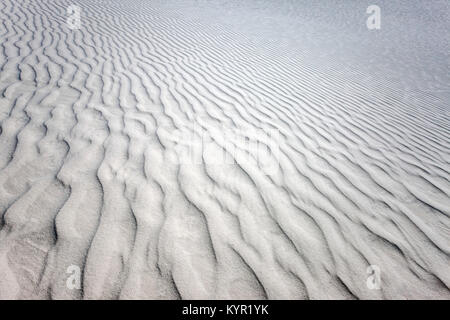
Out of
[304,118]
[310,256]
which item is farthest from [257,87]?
[310,256]

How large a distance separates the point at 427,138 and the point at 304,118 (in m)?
1.91

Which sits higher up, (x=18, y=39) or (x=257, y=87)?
(x=18, y=39)

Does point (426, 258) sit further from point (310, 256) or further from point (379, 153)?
point (379, 153)

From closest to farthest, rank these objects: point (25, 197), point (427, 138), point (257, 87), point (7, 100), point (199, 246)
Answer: point (199, 246) → point (25, 197) → point (7, 100) → point (427, 138) → point (257, 87)

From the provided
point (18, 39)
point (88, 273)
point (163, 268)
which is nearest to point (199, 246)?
point (163, 268)

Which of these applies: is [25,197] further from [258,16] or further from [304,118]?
[258,16]

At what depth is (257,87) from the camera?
16.4 feet

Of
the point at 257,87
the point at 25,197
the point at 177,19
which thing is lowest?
the point at 25,197

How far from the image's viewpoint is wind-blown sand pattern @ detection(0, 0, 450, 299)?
167cm

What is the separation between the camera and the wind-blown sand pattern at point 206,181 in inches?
65.6

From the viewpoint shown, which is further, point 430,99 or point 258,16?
point 258,16

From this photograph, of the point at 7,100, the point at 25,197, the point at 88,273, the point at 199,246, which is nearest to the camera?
the point at 88,273

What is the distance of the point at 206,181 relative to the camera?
94.0 inches

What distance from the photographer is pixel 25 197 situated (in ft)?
6.34
